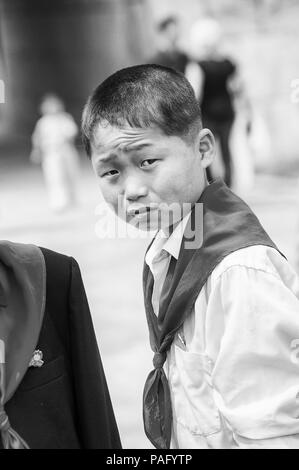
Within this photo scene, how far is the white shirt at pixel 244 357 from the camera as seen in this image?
3.45 ft

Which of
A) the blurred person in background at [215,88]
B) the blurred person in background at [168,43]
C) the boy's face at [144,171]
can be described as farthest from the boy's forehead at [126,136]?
the blurred person in background at [168,43]

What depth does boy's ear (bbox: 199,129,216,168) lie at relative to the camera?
4.07ft

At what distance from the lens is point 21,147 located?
5.59 meters

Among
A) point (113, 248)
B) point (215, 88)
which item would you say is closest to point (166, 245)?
point (113, 248)

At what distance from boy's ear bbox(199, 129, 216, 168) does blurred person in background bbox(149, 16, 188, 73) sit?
3758 mm

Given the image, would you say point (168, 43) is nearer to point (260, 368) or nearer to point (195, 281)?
point (195, 281)

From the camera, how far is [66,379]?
3.63ft

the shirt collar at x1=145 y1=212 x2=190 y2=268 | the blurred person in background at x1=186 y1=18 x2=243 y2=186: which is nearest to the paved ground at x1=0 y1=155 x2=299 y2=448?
the blurred person in background at x1=186 y1=18 x2=243 y2=186

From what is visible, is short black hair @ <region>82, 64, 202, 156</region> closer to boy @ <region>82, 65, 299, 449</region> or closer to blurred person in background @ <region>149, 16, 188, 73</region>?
boy @ <region>82, 65, 299, 449</region>

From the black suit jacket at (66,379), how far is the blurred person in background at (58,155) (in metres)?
3.67

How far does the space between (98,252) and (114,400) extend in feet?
5.46

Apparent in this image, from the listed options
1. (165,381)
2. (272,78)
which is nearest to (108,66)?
(272,78)

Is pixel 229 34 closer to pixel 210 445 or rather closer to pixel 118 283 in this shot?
pixel 118 283

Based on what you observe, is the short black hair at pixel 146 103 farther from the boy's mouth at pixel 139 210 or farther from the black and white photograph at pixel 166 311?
the boy's mouth at pixel 139 210
